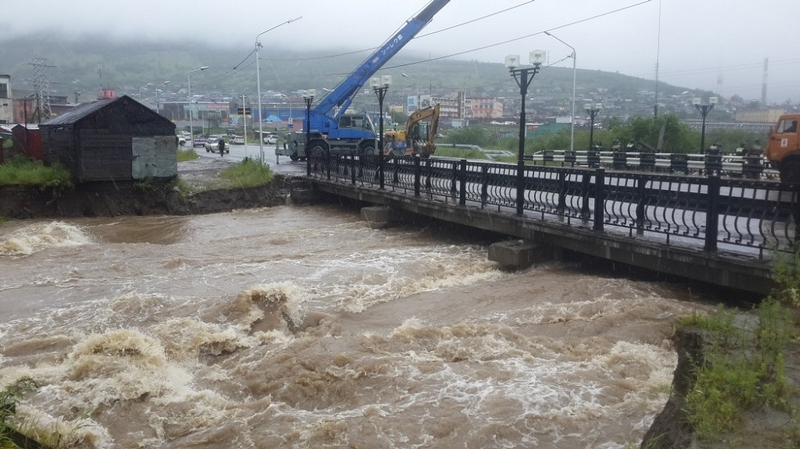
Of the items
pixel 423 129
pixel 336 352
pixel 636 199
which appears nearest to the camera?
pixel 336 352

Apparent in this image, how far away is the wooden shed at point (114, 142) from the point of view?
22266 millimetres

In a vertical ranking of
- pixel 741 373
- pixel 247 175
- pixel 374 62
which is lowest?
pixel 741 373

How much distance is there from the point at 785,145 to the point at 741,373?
19545mm

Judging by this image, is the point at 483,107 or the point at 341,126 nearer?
the point at 341,126

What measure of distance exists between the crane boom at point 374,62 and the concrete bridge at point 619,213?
11.6 metres

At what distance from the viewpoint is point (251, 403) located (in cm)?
725

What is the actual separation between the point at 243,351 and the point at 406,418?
3218 millimetres

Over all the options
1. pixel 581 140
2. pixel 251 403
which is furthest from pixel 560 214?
pixel 581 140

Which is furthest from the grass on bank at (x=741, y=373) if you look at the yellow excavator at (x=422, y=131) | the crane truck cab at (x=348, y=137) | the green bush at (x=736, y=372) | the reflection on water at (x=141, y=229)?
the crane truck cab at (x=348, y=137)

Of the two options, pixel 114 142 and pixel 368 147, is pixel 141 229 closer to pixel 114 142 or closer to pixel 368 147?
pixel 114 142

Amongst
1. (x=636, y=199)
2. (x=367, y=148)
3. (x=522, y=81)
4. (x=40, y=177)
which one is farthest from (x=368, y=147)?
(x=636, y=199)

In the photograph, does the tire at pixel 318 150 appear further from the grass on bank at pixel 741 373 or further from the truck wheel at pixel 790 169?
the grass on bank at pixel 741 373

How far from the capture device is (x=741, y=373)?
464 cm

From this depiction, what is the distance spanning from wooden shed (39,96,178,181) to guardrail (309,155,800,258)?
957 cm
